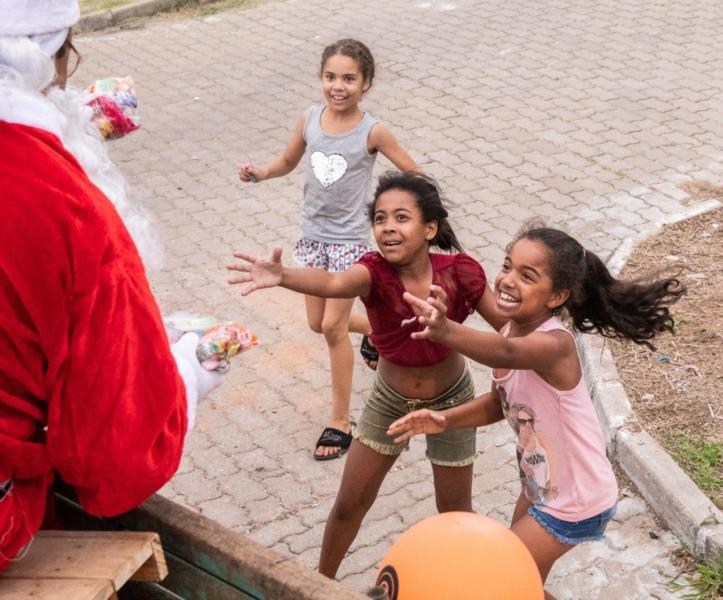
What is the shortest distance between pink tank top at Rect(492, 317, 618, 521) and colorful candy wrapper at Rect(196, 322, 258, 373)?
1.08 meters

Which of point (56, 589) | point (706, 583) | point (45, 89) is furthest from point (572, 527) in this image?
point (45, 89)

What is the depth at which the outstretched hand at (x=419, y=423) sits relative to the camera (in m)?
3.38

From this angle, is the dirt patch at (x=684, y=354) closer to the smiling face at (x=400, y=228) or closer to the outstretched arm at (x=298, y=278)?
the smiling face at (x=400, y=228)

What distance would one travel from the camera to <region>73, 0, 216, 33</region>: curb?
11.6m

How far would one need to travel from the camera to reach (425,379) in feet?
12.3

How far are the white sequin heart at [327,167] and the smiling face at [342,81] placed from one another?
23cm

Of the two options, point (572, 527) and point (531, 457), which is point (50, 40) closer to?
point (531, 457)

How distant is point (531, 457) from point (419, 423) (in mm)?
374

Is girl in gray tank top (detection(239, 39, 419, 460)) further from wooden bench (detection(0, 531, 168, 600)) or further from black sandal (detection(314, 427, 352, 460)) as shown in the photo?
wooden bench (detection(0, 531, 168, 600))

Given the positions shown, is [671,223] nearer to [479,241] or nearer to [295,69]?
[479,241]

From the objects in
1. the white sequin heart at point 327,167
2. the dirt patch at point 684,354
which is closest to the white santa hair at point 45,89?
the white sequin heart at point 327,167

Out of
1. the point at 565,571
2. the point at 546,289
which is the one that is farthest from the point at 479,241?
the point at 546,289

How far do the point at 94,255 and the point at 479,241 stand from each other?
192 inches

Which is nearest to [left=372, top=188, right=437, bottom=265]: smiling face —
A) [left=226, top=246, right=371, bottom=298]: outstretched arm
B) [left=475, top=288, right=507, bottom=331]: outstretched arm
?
[left=226, top=246, right=371, bottom=298]: outstretched arm
